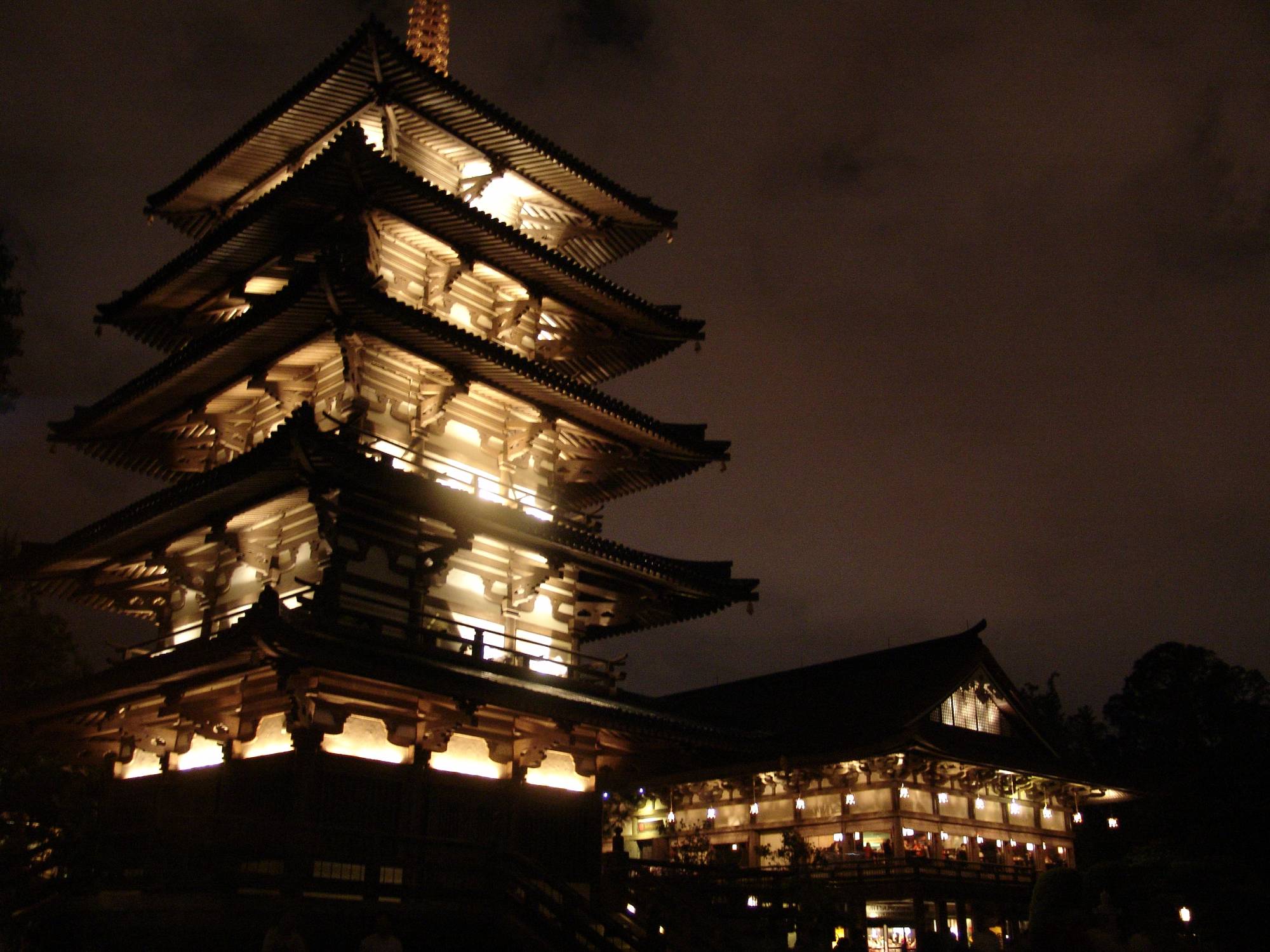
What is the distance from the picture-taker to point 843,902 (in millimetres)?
23125

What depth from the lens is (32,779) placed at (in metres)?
23.3

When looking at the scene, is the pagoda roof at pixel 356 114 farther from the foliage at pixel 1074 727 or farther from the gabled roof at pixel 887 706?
the foliage at pixel 1074 727

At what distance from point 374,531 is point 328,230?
22.1 feet

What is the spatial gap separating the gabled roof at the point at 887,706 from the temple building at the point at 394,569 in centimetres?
127

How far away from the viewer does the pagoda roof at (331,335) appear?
1812 cm

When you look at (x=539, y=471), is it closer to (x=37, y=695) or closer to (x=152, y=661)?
(x=152, y=661)

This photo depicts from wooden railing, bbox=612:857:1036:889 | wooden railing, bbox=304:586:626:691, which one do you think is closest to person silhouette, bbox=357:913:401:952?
wooden railing, bbox=304:586:626:691

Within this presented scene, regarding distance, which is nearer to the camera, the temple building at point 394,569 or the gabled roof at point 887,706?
the temple building at point 394,569

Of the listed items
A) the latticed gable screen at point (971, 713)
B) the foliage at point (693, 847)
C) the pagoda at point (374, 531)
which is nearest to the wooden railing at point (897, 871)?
the foliage at point (693, 847)

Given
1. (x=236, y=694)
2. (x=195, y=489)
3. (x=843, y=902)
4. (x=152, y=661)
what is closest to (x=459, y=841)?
(x=236, y=694)

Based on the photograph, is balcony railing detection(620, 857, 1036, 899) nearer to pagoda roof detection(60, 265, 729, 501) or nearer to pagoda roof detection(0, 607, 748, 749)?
pagoda roof detection(0, 607, 748, 749)

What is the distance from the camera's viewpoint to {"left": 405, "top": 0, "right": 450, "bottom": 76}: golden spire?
25828mm

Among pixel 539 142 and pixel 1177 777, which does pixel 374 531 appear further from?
pixel 1177 777

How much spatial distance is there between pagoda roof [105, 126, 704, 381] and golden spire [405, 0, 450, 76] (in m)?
6.65
